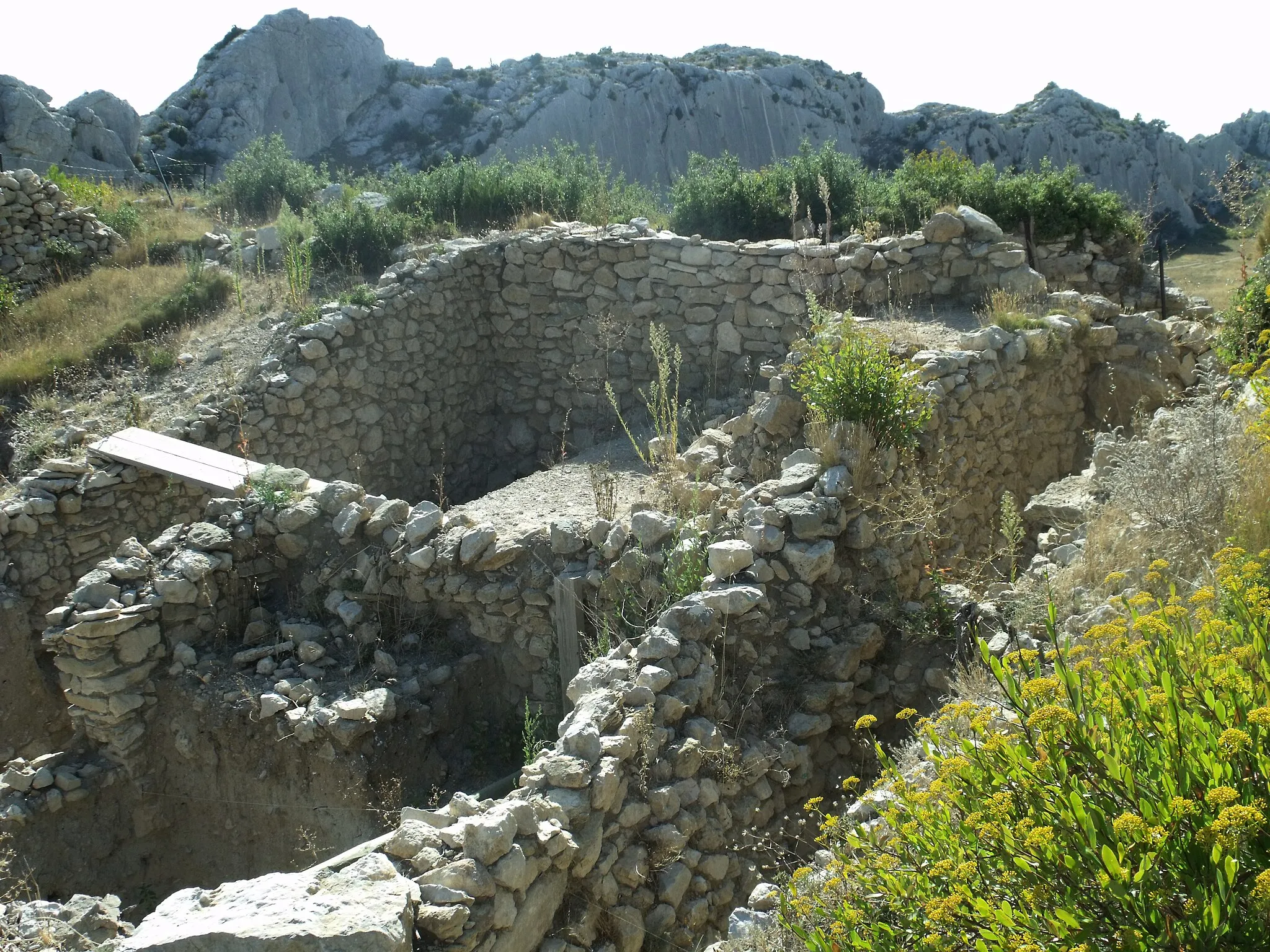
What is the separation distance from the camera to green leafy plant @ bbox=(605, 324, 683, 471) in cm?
745

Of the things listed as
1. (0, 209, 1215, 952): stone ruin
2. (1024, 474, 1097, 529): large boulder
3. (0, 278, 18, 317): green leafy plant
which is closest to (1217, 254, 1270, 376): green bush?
(0, 209, 1215, 952): stone ruin

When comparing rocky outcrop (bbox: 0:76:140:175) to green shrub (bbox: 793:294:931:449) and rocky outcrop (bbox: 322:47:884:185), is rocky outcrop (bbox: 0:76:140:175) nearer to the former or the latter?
rocky outcrop (bbox: 322:47:884:185)

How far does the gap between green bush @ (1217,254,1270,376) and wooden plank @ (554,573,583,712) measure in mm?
4794

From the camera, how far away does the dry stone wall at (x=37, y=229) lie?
41.9ft

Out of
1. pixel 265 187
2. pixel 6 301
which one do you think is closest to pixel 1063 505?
pixel 6 301

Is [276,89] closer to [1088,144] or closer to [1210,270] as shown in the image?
[1088,144]

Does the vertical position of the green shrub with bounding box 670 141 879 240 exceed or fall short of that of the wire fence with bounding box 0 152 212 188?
it falls short

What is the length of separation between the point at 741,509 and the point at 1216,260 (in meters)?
15.4

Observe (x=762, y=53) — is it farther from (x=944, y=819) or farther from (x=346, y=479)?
(x=944, y=819)

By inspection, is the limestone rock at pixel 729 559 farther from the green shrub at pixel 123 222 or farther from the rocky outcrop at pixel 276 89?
the rocky outcrop at pixel 276 89

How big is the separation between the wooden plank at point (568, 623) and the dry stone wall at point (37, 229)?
979 cm

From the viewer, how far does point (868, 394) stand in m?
6.53

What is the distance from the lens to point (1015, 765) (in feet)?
9.30

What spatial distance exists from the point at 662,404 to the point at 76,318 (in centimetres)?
715
